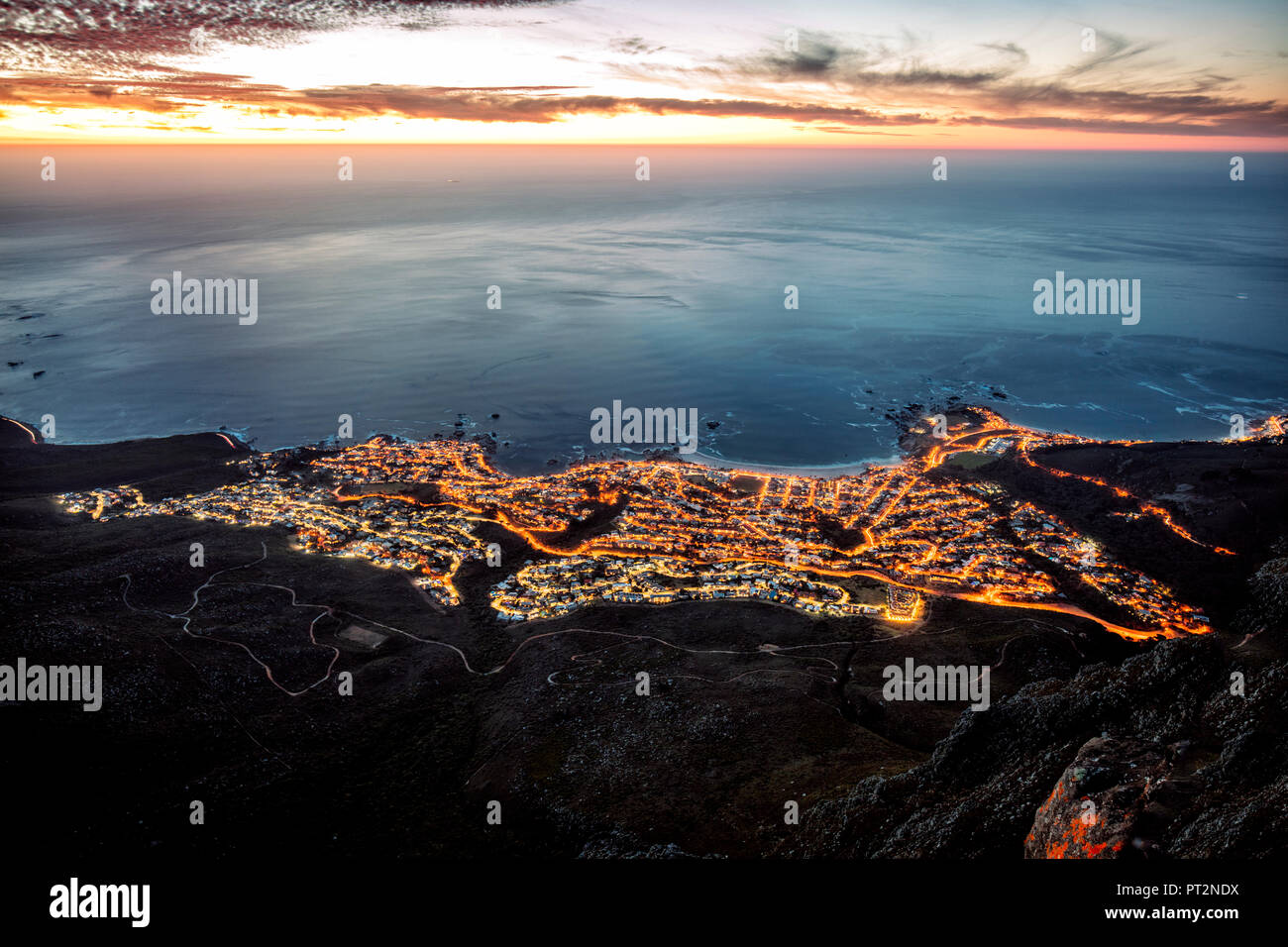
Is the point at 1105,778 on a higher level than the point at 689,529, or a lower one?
higher

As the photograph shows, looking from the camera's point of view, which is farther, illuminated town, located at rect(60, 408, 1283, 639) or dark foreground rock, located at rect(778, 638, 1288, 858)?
illuminated town, located at rect(60, 408, 1283, 639)

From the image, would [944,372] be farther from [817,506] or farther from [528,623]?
[528,623]

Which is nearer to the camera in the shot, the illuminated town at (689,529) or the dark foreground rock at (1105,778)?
the dark foreground rock at (1105,778)

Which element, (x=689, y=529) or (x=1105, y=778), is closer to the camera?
(x=1105, y=778)
